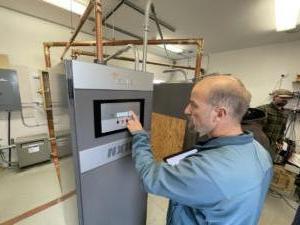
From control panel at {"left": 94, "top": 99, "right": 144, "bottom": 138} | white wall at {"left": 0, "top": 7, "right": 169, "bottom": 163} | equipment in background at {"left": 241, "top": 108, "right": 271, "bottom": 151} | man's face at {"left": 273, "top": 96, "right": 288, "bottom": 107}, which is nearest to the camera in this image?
control panel at {"left": 94, "top": 99, "right": 144, "bottom": 138}

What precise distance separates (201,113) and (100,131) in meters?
0.54

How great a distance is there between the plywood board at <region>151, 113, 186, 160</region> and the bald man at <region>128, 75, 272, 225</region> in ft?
5.04

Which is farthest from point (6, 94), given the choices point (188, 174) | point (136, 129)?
point (188, 174)

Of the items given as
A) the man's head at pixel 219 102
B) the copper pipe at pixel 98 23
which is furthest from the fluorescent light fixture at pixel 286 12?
the copper pipe at pixel 98 23

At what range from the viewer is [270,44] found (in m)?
4.17

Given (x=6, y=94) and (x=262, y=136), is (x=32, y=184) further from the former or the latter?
(x=262, y=136)

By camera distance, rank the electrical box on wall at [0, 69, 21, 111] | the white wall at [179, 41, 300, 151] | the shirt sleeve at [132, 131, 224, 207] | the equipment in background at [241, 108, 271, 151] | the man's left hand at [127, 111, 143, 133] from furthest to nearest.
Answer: the white wall at [179, 41, 300, 151], the electrical box on wall at [0, 69, 21, 111], the equipment in background at [241, 108, 271, 151], the man's left hand at [127, 111, 143, 133], the shirt sleeve at [132, 131, 224, 207]

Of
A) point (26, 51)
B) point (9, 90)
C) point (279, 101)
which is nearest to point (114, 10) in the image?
point (26, 51)

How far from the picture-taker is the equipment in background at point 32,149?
9.15 feet

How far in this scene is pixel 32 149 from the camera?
2.89 meters

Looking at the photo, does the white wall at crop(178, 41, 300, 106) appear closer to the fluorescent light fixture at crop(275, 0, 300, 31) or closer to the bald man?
the fluorescent light fixture at crop(275, 0, 300, 31)

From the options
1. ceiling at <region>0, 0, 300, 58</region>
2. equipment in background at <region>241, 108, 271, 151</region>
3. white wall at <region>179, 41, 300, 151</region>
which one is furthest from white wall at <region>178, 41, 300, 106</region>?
equipment in background at <region>241, 108, 271, 151</region>

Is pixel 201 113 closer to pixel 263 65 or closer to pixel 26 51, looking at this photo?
pixel 26 51

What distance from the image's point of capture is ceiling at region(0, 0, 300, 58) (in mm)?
2461
